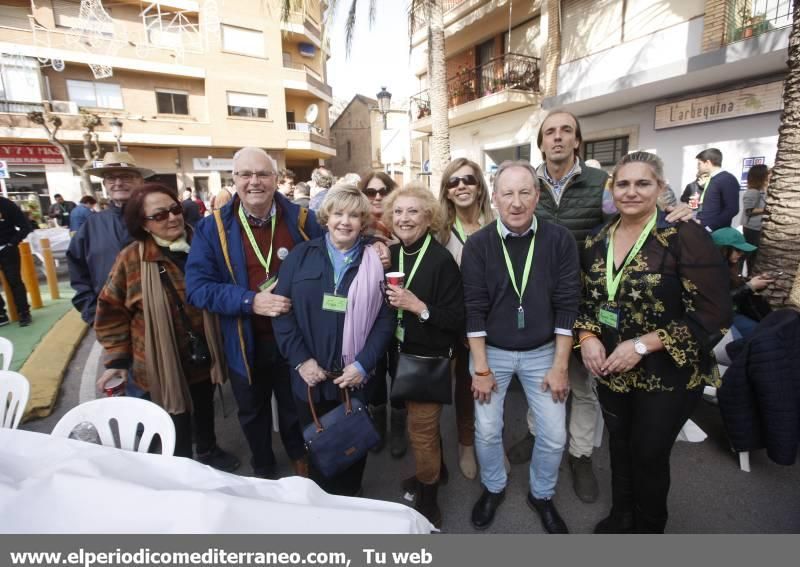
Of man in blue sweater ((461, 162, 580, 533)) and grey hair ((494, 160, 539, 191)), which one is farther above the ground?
grey hair ((494, 160, 539, 191))

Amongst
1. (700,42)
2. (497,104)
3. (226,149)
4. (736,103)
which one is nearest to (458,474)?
(736,103)

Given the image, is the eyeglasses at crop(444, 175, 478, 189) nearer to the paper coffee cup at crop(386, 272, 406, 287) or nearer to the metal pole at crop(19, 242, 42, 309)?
the paper coffee cup at crop(386, 272, 406, 287)

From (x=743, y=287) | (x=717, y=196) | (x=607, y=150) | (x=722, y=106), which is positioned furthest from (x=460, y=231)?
(x=607, y=150)

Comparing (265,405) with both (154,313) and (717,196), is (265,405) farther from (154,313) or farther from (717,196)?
(717,196)

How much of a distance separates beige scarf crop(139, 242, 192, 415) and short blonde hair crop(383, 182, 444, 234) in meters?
1.59

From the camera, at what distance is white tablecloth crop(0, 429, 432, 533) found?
1207 millimetres

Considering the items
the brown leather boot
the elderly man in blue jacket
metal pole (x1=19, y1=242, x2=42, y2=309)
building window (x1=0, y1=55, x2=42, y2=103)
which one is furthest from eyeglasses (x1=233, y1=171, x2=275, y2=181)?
building window (x1=0, y1=55, x2=42, y2=103)

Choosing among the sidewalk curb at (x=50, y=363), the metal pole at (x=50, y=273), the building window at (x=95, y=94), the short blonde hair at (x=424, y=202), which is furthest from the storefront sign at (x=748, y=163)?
the building window at (x=95, y=94)

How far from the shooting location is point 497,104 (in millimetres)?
12438

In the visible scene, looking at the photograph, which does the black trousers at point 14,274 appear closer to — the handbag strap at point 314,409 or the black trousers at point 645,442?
the handbag strap at point 314,409

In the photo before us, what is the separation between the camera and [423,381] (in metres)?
2.27

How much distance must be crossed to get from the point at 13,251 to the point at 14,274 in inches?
13.9

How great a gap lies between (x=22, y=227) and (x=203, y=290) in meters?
6.04
